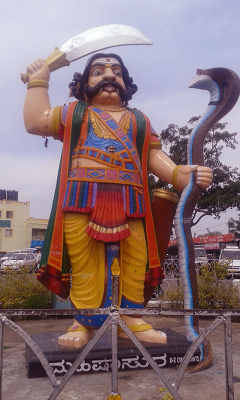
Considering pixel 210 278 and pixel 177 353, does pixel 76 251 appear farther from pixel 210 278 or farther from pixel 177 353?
pixel 210 278

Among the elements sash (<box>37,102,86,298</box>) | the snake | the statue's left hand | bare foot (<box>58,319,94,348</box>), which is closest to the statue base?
bare foot (<box>58,319,94,348</box>)

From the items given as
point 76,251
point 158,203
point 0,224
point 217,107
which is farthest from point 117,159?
point 0,224

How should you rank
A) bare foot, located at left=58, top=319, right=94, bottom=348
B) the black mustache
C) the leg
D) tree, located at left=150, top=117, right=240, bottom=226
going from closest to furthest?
bare foot, located at left=58, top=319, right=94, bottom=348
the leg
the black mustache
tree, located at left=150, top=117, right=240, bottom=226

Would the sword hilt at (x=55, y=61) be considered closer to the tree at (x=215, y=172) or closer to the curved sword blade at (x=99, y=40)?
the curved sword blade at (x=99, y=40)

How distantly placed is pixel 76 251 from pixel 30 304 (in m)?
3.14

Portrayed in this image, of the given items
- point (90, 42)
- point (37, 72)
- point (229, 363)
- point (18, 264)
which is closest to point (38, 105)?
point (37, 72)

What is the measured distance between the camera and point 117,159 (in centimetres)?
373

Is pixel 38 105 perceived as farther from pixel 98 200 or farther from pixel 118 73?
pixel 98 200

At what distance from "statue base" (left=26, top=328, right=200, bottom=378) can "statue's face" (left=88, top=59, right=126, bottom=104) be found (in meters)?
2.54

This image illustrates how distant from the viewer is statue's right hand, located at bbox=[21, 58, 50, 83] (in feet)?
12.8

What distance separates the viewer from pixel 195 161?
391 centimetres

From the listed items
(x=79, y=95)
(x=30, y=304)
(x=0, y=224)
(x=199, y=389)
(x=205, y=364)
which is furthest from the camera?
(x=0, y=224)

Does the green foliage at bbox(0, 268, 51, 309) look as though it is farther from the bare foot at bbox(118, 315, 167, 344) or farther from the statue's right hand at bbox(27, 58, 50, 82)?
the statue's right hand at bbox(27, 58, 50, 82)

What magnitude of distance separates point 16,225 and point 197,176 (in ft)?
108
